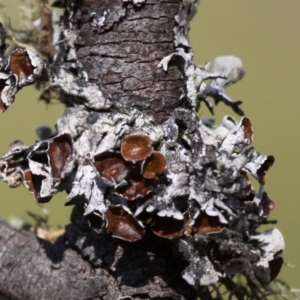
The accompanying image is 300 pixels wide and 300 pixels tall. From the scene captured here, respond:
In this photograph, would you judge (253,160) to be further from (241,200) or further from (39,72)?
(39,72)

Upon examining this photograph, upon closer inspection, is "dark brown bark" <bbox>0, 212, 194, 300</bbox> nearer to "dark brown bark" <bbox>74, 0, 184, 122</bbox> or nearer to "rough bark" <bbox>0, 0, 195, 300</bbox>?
"rough bark" <bbox>0, 0, 195, 300</bbox>

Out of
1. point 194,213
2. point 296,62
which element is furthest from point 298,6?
point 194,213

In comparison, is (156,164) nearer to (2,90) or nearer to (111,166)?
(111,166)

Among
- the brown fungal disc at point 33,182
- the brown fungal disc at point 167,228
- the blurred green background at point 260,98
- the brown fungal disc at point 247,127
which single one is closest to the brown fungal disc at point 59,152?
the brown fungal disc at point 33,182

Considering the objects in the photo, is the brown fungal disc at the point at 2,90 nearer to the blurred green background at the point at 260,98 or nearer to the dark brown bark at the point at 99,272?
the dark brown bark at the point at 99,272

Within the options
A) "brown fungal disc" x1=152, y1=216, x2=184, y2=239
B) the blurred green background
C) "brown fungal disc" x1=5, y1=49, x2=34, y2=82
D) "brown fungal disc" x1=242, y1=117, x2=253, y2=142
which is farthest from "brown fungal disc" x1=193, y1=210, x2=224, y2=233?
the blurred green background

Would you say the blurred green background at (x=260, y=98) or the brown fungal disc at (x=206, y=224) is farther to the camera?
the blurred green background at (x=260, y=98)
